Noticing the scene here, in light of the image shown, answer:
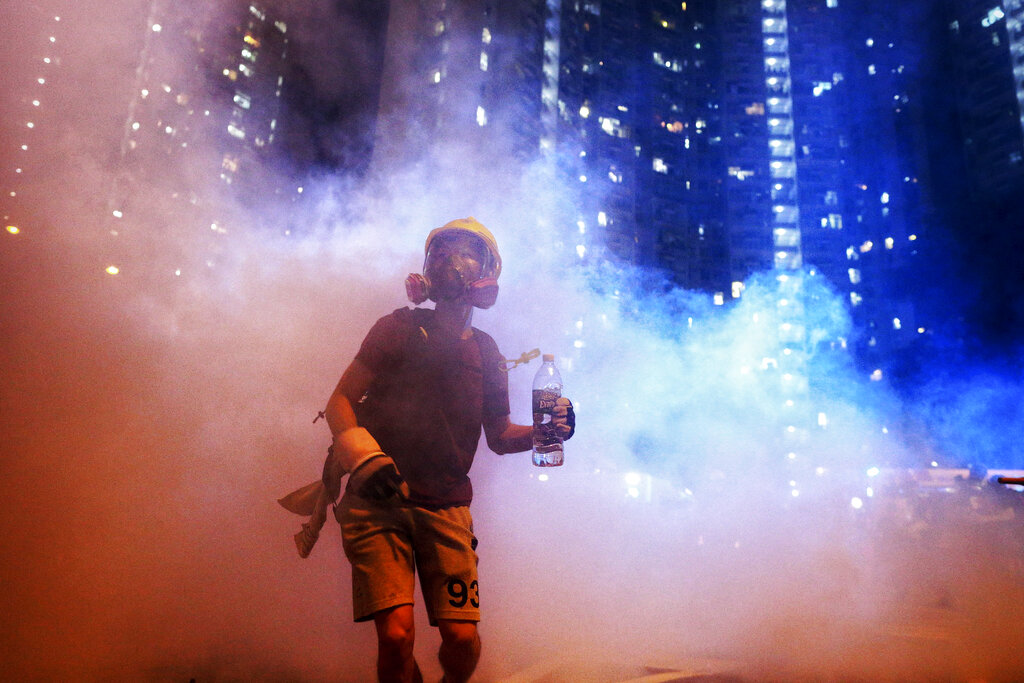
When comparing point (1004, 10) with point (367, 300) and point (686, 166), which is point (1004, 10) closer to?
point (686, 166)

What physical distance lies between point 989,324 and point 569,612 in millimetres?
37786

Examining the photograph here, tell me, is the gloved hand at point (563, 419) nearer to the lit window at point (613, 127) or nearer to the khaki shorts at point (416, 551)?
the khaki shorts at point (416, 551)

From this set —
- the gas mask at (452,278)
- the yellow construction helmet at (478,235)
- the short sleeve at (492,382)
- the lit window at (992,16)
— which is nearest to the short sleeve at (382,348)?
the gas mask at (452,278)

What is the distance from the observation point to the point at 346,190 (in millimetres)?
5699

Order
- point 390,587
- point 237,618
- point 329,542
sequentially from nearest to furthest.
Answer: point 390,587, point 237,618, point 329,542

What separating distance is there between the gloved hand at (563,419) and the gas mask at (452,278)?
1.93 ft

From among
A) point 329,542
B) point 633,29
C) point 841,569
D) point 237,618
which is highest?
point 633,29

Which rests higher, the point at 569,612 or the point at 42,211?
the point at 42,211

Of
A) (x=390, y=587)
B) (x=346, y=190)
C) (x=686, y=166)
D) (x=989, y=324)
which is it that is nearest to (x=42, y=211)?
(x=346, y=190)

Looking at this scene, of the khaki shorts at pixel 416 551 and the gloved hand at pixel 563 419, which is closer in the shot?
the khaki shorts at pixel 416 551

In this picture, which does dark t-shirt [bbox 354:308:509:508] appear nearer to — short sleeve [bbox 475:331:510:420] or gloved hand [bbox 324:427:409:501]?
short sleeve [bbox 475:331:510:420]

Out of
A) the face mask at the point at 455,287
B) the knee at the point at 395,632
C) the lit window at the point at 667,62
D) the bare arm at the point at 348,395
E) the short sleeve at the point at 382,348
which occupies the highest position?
the lit window at the point at 667,62

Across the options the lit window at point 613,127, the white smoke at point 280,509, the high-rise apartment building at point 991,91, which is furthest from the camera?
the lit window at point 613,127

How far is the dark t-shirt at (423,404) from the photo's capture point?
2309 mm
